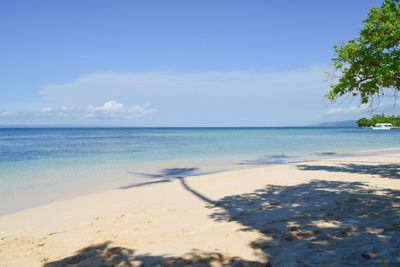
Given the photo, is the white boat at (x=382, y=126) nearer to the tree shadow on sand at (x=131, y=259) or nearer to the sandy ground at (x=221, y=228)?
the sandy ground at (x=221, y=228)

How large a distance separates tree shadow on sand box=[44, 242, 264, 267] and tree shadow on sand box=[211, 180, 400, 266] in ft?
2.40

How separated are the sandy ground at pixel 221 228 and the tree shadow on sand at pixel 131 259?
17 mm

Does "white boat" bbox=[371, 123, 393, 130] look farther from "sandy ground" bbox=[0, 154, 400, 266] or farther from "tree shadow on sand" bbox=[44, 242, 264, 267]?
"tree shadow on sand" bbox=[44, 242, 264, 267]

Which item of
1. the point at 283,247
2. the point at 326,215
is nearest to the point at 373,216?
the point at 326,215

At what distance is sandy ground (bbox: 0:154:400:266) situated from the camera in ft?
13.7

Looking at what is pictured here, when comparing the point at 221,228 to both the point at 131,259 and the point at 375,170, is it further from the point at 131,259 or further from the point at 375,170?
the point at 375,170

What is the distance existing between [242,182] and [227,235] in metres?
6.14

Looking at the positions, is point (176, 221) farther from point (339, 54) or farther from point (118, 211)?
point (339, 54)

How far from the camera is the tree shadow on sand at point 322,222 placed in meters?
3.89

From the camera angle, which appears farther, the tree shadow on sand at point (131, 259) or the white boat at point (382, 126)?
the white boat at point (382, 126)

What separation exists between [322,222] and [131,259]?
3792mm

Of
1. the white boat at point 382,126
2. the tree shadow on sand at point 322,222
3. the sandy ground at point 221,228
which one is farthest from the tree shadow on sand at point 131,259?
the white boat at point 382,126

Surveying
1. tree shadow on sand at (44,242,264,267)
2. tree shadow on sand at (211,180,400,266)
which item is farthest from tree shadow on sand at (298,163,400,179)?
tree shadow on sand at (44,242,264,267)

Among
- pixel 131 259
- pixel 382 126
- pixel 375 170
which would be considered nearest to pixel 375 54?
pixel 375 170
